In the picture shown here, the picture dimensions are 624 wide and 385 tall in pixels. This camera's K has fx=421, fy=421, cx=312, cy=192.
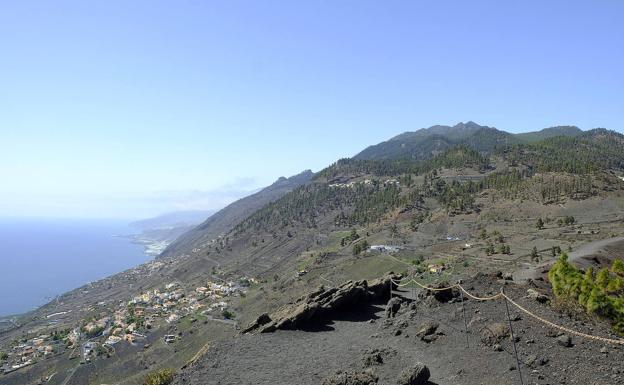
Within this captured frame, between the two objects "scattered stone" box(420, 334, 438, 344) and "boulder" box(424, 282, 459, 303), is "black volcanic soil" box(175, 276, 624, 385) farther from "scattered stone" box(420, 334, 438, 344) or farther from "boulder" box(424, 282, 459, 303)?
"boulder" box(424, 282, 459, 303)

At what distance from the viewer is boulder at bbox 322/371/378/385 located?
14.9 meters

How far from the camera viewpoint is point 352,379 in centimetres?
1502

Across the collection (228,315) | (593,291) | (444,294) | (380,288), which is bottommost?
(228,315)

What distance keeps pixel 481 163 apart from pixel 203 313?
11779cm

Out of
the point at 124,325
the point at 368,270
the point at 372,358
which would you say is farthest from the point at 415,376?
the point at 124,325

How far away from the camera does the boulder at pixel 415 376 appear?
47.8 ft

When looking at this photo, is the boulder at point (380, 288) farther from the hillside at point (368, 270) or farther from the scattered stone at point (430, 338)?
the scattered stone at point (430, 338)

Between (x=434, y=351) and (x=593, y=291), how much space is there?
747 centimetres

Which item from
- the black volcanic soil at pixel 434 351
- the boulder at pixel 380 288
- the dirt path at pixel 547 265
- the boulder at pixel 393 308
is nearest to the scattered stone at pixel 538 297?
the black volcanic soil at pixel 434 351

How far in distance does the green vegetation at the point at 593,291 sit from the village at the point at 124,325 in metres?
58.7

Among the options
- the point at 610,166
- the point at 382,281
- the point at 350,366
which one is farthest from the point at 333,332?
the point at 610,166

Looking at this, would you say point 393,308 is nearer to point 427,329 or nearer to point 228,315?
point 427,329

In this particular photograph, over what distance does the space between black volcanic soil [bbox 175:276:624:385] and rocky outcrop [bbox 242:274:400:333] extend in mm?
700

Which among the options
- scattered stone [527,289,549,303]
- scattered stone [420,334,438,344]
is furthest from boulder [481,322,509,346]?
scattered stone [527,289,549,303]
